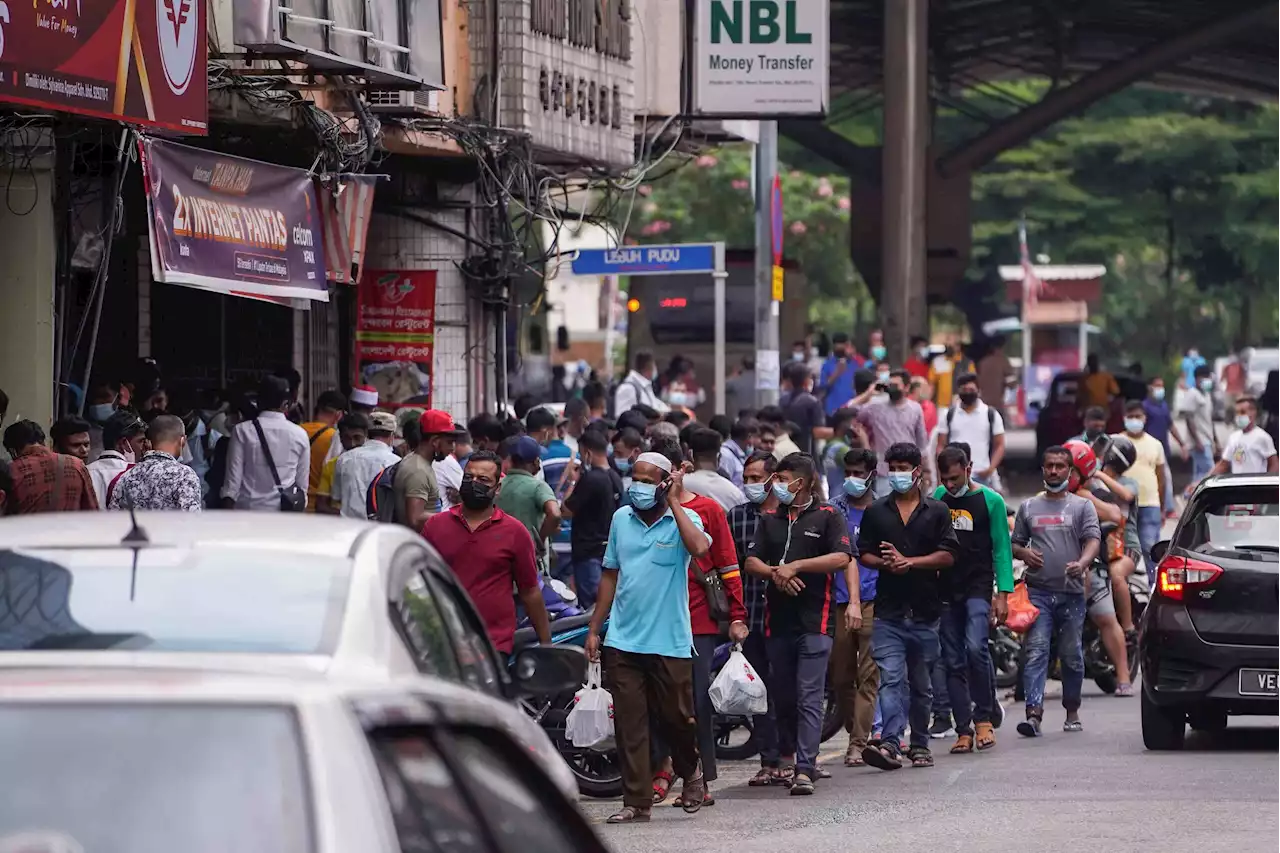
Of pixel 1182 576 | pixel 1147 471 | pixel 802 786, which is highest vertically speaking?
pixel 1147 471

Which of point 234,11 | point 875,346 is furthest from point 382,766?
point 875,346

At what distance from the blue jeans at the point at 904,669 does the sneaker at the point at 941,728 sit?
3.72 ft

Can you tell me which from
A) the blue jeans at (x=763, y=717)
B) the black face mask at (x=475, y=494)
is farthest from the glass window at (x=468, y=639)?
the blue jeans at (x=763, y=717)

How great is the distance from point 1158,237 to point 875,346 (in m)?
23.6

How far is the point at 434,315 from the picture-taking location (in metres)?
20.0

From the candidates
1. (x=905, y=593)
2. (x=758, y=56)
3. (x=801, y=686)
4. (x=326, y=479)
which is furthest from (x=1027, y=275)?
(x=801, y=686)

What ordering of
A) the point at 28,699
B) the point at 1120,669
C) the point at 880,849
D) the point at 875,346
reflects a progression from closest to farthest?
the point at 28,699 < the point at 880,849 < the point at 1120,669 < the point at 875,346

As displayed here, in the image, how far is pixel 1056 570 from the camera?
14750mm

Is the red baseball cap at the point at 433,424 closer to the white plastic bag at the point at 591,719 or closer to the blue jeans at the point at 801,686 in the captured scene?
the blue jeans at the point at 801,686

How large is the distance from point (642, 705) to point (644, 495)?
96cm

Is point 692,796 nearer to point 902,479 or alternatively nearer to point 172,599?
point 902,479

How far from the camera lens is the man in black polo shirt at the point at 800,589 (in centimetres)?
1206

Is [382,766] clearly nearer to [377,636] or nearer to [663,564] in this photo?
[377,636]

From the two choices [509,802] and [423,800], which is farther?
[509,802]
